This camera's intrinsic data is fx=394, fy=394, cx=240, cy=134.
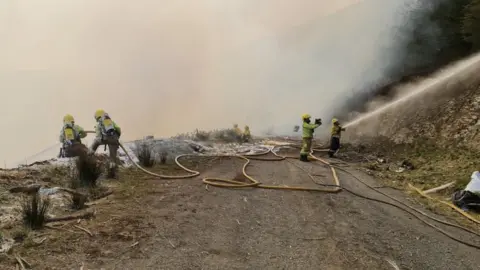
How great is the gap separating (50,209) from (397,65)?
800 inches

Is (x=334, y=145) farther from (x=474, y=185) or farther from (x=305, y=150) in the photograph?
(x=474, y=185)

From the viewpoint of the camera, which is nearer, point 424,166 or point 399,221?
point 399,221

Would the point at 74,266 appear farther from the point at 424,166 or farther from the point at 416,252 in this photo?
the point at 424,166

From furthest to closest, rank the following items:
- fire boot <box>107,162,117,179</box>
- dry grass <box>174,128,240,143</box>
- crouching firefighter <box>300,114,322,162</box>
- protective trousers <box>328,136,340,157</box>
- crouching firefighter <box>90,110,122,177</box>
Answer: dry grass <box>174,128,240,143</box> → protective trousers <box>328,136,340,157</box> → crouching firefighter <box>300,114,322,162</box> → crouching firefighter <box>90,110,122,177</box> → fire boot <box>107,162,117,179</box>

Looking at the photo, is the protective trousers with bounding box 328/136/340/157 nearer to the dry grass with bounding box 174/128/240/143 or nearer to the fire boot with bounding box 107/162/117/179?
the dry grass with bounding box 174/128/240/143

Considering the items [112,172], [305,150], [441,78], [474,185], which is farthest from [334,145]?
[112,172]

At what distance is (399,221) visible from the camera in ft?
22.9

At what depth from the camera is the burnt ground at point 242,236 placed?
4984mm

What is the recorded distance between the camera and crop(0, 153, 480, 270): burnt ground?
498 centimetres

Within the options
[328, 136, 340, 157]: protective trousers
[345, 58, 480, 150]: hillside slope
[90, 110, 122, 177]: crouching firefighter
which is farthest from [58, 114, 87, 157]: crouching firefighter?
[345, 58, 480, 150]: hillside slope

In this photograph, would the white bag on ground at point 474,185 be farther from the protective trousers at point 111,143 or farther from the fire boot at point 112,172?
the protective trousers at point 111,143

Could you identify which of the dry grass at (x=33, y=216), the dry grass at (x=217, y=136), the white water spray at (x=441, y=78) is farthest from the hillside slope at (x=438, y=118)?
the dry grass at (x=33, y=216)

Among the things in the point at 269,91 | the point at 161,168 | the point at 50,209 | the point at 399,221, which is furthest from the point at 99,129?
the point at 269,91

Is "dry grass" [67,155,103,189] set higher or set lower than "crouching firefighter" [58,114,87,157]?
lower
